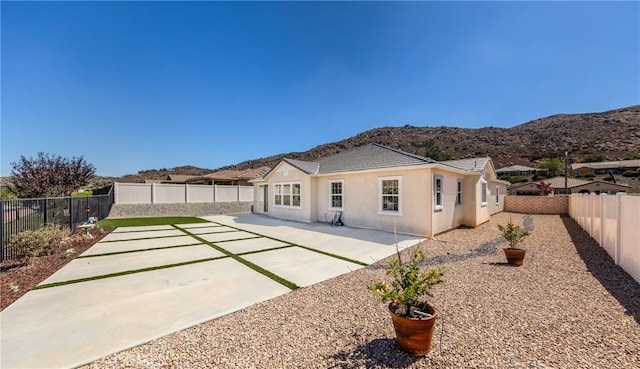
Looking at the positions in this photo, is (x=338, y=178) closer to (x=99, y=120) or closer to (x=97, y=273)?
(x=97, y=273)

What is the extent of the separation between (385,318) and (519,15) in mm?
13424

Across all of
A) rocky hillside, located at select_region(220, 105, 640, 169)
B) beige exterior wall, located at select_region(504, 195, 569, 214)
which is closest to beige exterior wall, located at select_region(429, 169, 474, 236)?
beige exterior wall, located at select_region(504, 195, 569, 214)

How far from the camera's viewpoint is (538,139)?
50.2 meters

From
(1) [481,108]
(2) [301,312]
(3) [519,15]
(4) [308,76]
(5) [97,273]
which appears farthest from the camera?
(1) [481,108]

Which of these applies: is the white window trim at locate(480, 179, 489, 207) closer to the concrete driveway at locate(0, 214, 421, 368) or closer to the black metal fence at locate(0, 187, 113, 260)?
the concrete driveway at locate(0, 214, 421, 368)

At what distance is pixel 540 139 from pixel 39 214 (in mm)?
68563

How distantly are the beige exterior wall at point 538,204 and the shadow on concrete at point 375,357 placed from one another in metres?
22.7

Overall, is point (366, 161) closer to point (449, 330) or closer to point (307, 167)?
point (307, 167)

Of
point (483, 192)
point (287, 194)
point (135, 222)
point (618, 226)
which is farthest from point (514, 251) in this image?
point (135, 222)

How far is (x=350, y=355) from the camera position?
2734mm

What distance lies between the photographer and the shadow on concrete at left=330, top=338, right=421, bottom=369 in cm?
257

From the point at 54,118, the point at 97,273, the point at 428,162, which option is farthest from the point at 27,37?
the point at 428,162

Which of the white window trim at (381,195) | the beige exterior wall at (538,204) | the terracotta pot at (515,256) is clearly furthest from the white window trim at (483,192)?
the terracotta pot at (515,256)

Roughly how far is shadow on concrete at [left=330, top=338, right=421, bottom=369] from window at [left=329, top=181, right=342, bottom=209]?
33.1 feet
